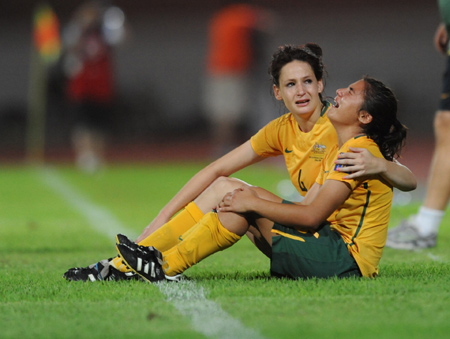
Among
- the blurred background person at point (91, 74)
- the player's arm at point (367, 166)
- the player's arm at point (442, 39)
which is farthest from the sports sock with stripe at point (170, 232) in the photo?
the blurred background person at point (91, 74)

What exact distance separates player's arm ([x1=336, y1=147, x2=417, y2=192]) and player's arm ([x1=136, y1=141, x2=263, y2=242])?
3.02ft

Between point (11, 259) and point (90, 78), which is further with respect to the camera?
point (90, 78)

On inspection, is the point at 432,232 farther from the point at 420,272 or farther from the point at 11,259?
the point at 11,259

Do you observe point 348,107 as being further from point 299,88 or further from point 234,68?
point 234,68

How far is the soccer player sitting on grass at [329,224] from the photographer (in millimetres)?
4438

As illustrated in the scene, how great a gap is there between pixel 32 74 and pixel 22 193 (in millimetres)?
11895

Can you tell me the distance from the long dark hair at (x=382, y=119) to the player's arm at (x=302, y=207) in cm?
37

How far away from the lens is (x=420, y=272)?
16.1 feet

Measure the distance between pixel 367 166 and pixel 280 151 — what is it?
0.96 m

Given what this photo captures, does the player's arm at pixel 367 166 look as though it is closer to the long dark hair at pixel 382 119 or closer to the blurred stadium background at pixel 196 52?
the long dark hair at pixel 382 119

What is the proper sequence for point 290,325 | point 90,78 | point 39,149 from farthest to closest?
point 39,149 → point 90,78 → point 290,325

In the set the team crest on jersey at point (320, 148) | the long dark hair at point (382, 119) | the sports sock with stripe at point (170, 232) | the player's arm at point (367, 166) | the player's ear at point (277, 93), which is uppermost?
the player's ear at point (277, 93)

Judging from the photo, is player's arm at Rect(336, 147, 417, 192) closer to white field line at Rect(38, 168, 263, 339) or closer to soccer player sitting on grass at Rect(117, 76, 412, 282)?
soccer player sitting on grass at Rect(117, 76, 412, 282)

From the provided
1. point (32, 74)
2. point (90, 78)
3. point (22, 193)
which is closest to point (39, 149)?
point (32, 74)
